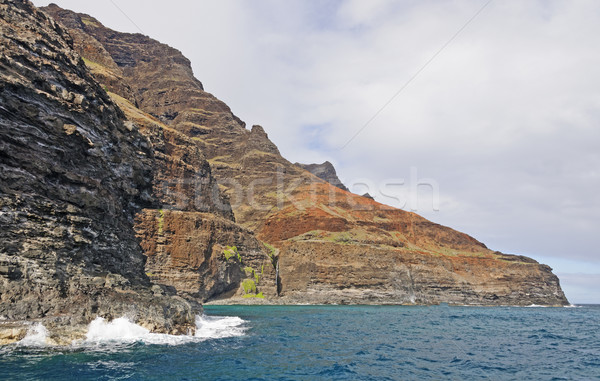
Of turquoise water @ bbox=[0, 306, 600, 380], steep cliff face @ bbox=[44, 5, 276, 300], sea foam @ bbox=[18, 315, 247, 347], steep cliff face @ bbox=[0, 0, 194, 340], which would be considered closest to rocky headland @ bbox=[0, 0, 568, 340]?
steep cliff face @ bbox=[0, 0, 194, 340]

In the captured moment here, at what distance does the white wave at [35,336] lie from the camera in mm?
15663

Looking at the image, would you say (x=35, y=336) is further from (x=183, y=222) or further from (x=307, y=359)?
(x=183, y=222)

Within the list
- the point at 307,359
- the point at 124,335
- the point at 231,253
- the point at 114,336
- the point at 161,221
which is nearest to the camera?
the point at 307,359

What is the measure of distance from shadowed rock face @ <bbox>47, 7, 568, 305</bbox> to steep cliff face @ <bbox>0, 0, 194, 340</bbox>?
128 ft

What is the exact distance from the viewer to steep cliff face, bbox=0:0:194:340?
60.8ft

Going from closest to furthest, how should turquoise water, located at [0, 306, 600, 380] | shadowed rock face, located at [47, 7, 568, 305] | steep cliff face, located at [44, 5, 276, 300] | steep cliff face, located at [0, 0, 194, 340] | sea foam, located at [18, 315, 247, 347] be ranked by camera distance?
turquoise water, located at [0, 306, 600, 380] < sea foam, located at [18, 315, 247, 347] < steep cliff face, located at [0, 0, 194, 340] < steep cliff face, located at [44, 5, 276, 300] < shadowed rock face, located at [47, 7, 568, 305]

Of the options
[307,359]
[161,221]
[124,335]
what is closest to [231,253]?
[161,221]

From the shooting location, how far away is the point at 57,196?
21125 millimetres

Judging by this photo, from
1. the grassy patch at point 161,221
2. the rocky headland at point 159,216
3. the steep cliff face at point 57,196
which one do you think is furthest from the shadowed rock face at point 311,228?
the steep cliff face at point 57,196

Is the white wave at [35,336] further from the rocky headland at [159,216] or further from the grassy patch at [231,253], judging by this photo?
the grassy patch at [231,253]

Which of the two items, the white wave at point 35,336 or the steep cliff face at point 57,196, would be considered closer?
the white wave at point 35,336

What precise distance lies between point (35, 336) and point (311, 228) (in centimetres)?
9327

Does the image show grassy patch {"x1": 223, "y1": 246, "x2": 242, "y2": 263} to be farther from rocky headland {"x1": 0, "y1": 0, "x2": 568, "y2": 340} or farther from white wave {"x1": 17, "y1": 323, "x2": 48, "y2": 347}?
white wave {"x1": 17, "y1": 323, "x2": 48, "y2": 347}

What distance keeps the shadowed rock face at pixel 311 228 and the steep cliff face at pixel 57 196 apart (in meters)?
39.0
